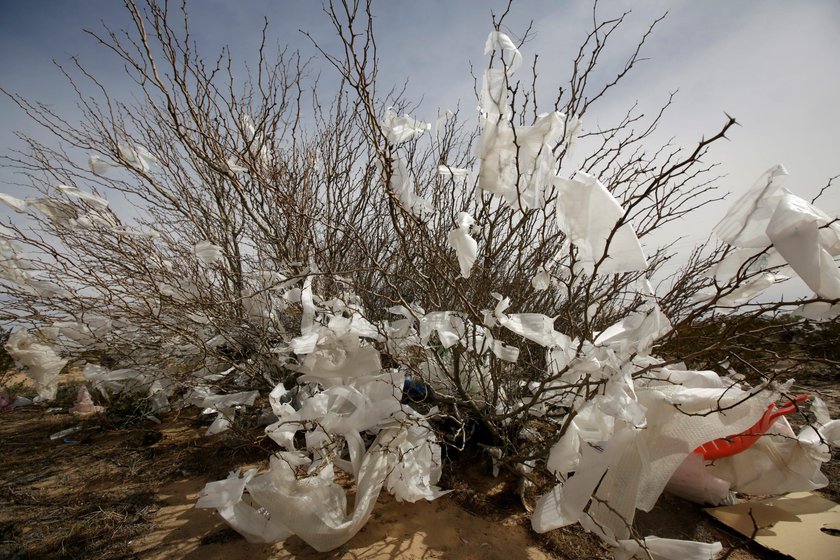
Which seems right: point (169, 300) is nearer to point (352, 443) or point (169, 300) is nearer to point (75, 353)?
point (75, 353)

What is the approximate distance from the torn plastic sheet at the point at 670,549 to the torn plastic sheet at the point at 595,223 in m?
1.09

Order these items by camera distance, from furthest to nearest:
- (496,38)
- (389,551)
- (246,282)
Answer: (246,282)
(389,551)
(496,38)

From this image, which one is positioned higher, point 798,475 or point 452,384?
point 452,384

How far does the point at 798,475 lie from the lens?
6.80 ft

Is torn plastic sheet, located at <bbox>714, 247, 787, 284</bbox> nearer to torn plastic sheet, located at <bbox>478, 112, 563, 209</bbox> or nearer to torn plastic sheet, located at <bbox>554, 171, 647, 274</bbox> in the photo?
torn plastic sheet, located at <bbox>554, 171, 647, 274</bbox>

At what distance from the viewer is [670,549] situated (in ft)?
4.79

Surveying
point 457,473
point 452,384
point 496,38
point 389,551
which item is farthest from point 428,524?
point 496,38

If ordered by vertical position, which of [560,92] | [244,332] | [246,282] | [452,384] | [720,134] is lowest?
[452,384]

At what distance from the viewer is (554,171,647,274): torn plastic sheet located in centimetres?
129

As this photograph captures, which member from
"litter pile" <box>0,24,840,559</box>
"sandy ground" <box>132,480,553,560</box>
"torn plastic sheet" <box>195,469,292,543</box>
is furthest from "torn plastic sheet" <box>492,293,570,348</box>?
"torn plastic sheet" <box>195,469,292,543</box>

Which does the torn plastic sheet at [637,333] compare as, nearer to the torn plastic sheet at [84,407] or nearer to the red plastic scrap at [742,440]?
the red plastic scrap at [742,440]

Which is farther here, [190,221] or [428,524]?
[190,221]

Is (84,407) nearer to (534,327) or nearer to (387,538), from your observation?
(387,538)

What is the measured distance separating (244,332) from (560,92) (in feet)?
9.33
